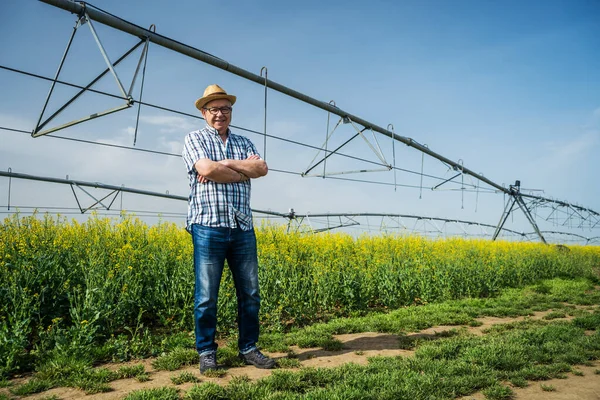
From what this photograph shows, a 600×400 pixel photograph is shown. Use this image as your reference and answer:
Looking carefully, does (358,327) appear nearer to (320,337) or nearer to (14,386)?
(320,337)

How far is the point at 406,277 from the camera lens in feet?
27.7

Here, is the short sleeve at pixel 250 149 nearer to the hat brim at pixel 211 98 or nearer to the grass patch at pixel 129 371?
the hat brim at pixel 211 98

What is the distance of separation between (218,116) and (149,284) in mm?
2907

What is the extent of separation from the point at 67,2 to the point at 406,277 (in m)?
7.17

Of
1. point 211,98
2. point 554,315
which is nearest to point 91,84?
point 211,98

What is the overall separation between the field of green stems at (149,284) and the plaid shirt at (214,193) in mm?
1728

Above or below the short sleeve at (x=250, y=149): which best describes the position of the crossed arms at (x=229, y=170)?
below

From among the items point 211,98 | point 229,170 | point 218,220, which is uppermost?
point 211,98

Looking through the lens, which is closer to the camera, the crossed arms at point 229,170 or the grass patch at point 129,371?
the crossed arms at point 229,170

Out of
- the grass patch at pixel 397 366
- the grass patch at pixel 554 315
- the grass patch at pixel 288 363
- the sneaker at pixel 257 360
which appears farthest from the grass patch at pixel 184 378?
the grass patch at pixel 554 315

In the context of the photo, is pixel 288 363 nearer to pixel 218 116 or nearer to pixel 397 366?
pixel 397 366

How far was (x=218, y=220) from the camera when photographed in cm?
381

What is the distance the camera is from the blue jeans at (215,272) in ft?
12.5

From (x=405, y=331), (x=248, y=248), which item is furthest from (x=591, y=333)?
(x=248, y=248)
